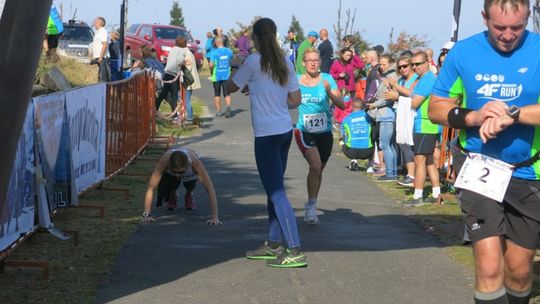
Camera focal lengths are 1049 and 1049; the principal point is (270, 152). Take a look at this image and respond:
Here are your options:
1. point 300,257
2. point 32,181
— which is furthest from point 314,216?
point 32,181

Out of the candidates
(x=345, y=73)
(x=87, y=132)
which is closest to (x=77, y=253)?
(x=87, y=132)

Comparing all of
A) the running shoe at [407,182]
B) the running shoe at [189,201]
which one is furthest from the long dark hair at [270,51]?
the running shoe at [407,182]

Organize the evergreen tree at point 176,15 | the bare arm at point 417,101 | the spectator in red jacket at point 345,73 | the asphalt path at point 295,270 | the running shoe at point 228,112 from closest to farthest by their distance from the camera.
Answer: the asphalt path at point 295,270, the bare arm at point 417,101, the spectator in red jacket at point 345,73, the running shoe at point 228,112, the evergreen tree at point 176,15

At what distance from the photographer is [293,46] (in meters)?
34.9

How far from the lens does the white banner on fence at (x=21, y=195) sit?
27.1ft

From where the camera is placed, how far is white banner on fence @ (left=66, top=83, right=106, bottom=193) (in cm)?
1139

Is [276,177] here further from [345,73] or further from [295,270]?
[345,73]

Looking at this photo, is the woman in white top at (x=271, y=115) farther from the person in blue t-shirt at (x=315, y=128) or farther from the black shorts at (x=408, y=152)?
the black shorts at (x=408, y=152)

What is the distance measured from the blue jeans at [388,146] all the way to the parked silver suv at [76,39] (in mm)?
20915

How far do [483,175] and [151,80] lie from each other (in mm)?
15264

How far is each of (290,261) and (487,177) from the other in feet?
10.9

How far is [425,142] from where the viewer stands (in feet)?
42.0

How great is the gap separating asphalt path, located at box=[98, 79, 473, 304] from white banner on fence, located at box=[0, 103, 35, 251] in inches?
34.9

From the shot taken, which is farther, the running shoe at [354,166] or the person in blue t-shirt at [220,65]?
the person in blue t-shirt at [220,65]
